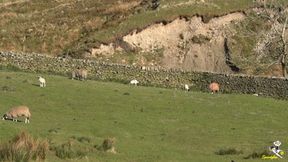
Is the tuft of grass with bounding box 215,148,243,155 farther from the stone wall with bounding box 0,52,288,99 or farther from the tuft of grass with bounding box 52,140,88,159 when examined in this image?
the stone wall with bounding box 0,52,288,99

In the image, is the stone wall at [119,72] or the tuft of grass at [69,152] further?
the stone wall at [119,72]

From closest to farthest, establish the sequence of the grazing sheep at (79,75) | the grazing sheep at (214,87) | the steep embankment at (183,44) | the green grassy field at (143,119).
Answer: the green grassy field at (143,119) < the grazing sheep at (79,75) < the grazing sheep at (214,87) < the steep embankment at (183,44)

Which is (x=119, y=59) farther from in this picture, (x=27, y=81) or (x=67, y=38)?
(x=27, y=81)

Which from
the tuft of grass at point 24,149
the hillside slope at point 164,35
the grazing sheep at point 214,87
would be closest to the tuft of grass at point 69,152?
the tuft of grass at point 24,149

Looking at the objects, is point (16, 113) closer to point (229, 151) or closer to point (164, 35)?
point (229, 151)

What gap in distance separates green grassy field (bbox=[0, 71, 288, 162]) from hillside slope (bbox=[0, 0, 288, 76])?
72.0ft

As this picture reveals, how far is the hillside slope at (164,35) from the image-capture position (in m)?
75.1

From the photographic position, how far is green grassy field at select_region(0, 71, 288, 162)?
99.3 ft

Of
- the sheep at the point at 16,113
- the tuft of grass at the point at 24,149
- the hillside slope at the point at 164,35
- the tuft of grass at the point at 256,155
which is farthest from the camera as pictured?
the hillside slope at the point at 164,35

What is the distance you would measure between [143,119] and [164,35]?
126 ft

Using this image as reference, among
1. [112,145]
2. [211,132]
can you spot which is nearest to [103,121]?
[211,132]

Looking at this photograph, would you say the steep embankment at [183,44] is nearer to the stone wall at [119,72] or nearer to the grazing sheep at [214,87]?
the stone wall at [119,72]

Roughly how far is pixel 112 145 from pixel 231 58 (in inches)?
1936

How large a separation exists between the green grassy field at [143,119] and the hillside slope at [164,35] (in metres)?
21.9
